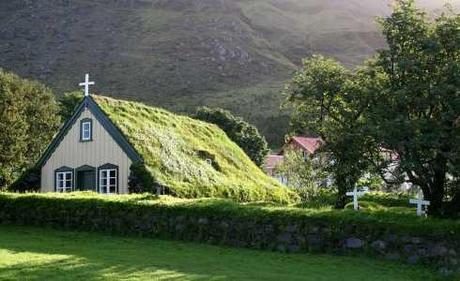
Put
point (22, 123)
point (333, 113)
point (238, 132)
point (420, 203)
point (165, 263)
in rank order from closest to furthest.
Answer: point (165, 263), point (420, 203), point (333, 113), point (22, 123), point (238, 132)

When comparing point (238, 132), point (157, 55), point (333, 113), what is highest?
point (157, 55)

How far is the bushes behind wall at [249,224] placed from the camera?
16852 millimetres

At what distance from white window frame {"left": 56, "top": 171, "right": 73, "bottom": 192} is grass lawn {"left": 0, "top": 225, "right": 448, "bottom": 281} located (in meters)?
14.0

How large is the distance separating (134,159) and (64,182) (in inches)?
229

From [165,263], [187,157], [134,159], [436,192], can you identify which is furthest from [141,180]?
[436,192]

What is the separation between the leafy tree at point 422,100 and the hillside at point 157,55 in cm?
8366

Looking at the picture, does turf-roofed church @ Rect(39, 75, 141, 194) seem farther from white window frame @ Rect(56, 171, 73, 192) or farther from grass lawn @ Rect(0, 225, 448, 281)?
grass lawn @ Rect(0, 225, 448, 281)

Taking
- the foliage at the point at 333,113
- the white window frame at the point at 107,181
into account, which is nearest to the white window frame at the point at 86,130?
the white window frame at the point at 107,181

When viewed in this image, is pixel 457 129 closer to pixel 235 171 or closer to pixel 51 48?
pixel 235 171

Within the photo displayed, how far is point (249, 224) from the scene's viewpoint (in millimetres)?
19281

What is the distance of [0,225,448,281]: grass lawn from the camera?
13.8 metres

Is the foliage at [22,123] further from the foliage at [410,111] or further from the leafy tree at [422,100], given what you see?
the leafy tree at [422,100]

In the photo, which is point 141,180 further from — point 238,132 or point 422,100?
point 238,132

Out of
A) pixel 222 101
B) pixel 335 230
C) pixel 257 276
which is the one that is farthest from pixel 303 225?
pixel 222 101
